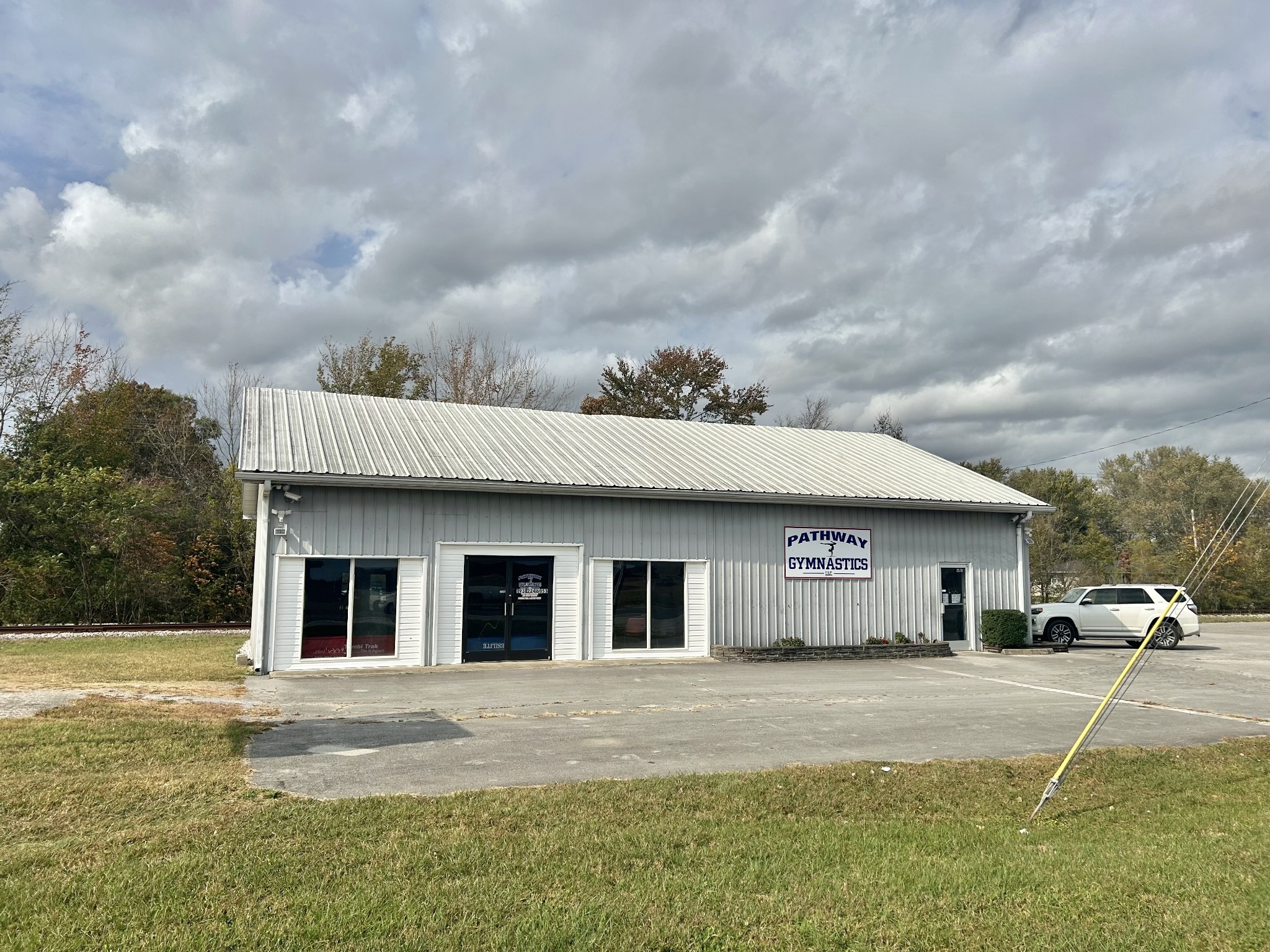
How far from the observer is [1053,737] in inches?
403

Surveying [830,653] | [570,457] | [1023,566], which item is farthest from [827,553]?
[570,457]

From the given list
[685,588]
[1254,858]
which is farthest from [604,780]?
[685,588]

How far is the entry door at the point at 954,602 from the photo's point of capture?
22.4 meters

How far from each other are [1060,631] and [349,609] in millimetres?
18138

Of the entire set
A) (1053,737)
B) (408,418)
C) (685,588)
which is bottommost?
(1053,737)

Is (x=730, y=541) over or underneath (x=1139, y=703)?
over

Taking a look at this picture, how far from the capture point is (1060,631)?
24406 millimetres

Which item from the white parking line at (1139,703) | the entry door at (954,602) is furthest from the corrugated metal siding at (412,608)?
the entry door at (954,602)

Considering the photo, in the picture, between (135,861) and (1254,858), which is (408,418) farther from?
(1254,858)

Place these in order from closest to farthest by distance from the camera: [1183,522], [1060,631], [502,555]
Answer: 1. [502,555]
2. [1060,631]
3. [1183,522]

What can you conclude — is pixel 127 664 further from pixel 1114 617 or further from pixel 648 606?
pixel 1114 617

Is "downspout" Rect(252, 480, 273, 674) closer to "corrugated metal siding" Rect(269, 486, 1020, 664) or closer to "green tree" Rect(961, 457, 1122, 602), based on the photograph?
"corrugated metal siding" Rect(269, 486, 1020, 664)

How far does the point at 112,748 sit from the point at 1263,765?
10.4 m

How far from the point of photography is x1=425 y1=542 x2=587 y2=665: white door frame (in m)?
Answer: 17.6
